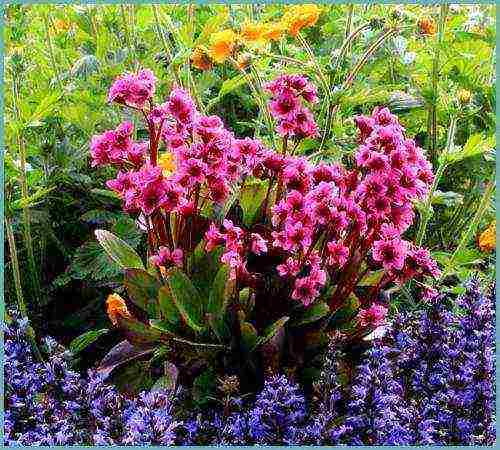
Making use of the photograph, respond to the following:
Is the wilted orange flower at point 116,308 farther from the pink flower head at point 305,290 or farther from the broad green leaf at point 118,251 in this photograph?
the pink flower head at point 305,290

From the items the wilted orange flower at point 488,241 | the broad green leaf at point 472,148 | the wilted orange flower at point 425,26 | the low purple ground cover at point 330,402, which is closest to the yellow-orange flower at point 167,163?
the low purple ground cover at point 330,402

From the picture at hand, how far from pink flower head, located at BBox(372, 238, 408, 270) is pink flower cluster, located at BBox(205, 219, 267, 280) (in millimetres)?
285

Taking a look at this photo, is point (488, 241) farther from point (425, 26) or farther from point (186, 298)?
point (186, 298)

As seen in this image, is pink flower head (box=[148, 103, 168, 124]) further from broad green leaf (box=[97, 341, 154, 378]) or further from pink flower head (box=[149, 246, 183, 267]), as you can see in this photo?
broad green leaf (box=[97, 341, 154, 378])

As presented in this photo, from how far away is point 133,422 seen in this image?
2.03 metres

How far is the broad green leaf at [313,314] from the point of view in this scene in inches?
93.3

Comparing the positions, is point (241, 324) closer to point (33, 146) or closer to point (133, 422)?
point (133, 422)

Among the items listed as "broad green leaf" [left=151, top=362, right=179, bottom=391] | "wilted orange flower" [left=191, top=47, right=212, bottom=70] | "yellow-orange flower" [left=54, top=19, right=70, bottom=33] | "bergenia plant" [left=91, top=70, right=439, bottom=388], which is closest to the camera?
"bergenia plant" [left=91, top=70, right=439, bottom=388]

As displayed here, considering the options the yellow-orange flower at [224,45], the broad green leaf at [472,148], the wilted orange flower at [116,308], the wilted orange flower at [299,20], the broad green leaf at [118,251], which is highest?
the wilted orange flower at [299,20]

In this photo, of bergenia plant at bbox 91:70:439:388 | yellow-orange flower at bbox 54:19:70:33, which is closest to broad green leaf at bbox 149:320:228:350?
bergenia plant at bbox 91:70:439:388

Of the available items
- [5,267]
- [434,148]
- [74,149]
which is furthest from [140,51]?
[434,148]

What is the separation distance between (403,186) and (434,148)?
876 mm

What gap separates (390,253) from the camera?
232cm

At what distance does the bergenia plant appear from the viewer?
2285 mm
